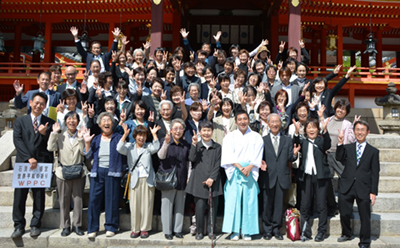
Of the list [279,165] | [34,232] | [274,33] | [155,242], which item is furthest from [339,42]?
[34,232]

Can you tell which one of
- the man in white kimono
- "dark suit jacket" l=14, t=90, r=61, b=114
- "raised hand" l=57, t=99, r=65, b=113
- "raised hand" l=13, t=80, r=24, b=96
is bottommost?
the man in white kimono

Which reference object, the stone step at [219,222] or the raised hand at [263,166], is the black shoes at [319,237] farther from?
the raised hand at [263,166]

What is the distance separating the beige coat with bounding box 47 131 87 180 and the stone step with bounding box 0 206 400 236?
27.8 inches

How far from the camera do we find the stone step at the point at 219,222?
404 centimetres

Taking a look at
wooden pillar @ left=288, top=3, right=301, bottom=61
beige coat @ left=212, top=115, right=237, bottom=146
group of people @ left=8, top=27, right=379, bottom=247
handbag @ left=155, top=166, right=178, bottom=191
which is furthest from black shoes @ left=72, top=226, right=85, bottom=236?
wooden pillar @ left=288, top=3, right=301, bottom=61

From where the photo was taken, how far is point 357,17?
1159 centimetres

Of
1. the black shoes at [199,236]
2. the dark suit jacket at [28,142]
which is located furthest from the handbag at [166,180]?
the dark suit jacket at [28,142]

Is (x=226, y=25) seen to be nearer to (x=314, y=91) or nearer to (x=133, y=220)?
(x=314, y=91)

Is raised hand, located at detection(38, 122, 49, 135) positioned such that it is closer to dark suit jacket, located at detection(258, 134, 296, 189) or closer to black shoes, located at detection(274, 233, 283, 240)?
dark suit jacket, located at detection(258, 134, 296, 189)

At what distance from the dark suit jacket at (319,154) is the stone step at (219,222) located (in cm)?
65

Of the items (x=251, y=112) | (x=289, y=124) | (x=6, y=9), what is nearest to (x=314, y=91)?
(x=289, y=124)

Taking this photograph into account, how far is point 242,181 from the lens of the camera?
3906 millimetres

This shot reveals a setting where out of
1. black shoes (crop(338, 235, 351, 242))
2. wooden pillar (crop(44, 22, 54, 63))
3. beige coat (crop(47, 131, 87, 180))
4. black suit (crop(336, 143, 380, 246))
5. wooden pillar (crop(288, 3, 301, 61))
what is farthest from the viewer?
wooden pillar (crop(44, 22, 54, 63))

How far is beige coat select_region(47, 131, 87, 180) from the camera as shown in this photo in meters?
3.93
